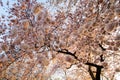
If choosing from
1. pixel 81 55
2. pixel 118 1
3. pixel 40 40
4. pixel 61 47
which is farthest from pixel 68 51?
pixel 118 1

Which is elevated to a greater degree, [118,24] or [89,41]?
[118,24]

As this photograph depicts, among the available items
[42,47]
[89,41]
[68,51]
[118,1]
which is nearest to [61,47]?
[68,51]

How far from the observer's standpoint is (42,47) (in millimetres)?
9430

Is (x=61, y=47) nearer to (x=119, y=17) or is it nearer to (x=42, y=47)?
(x=42, y=47)

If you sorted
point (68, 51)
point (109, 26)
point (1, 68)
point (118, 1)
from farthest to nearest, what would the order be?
point (68, 51)
point (1, 68)
point (118, 1)
point (109, 26)

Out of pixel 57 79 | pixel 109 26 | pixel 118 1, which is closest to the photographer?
pixel 109 26

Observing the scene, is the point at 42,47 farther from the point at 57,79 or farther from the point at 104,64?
the point at 57,79

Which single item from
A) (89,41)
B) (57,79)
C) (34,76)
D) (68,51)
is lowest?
(57,79)

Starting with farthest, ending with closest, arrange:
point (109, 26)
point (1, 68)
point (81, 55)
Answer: point (81, 55) < point (1, 68) < point (109, 26)

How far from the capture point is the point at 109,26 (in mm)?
2311

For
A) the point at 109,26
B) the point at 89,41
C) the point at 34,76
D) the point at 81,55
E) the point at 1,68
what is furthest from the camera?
the point at 34,76

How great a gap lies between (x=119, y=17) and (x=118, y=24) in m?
0.13

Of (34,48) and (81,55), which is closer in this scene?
(34,48)

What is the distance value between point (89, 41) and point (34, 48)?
231 cm
